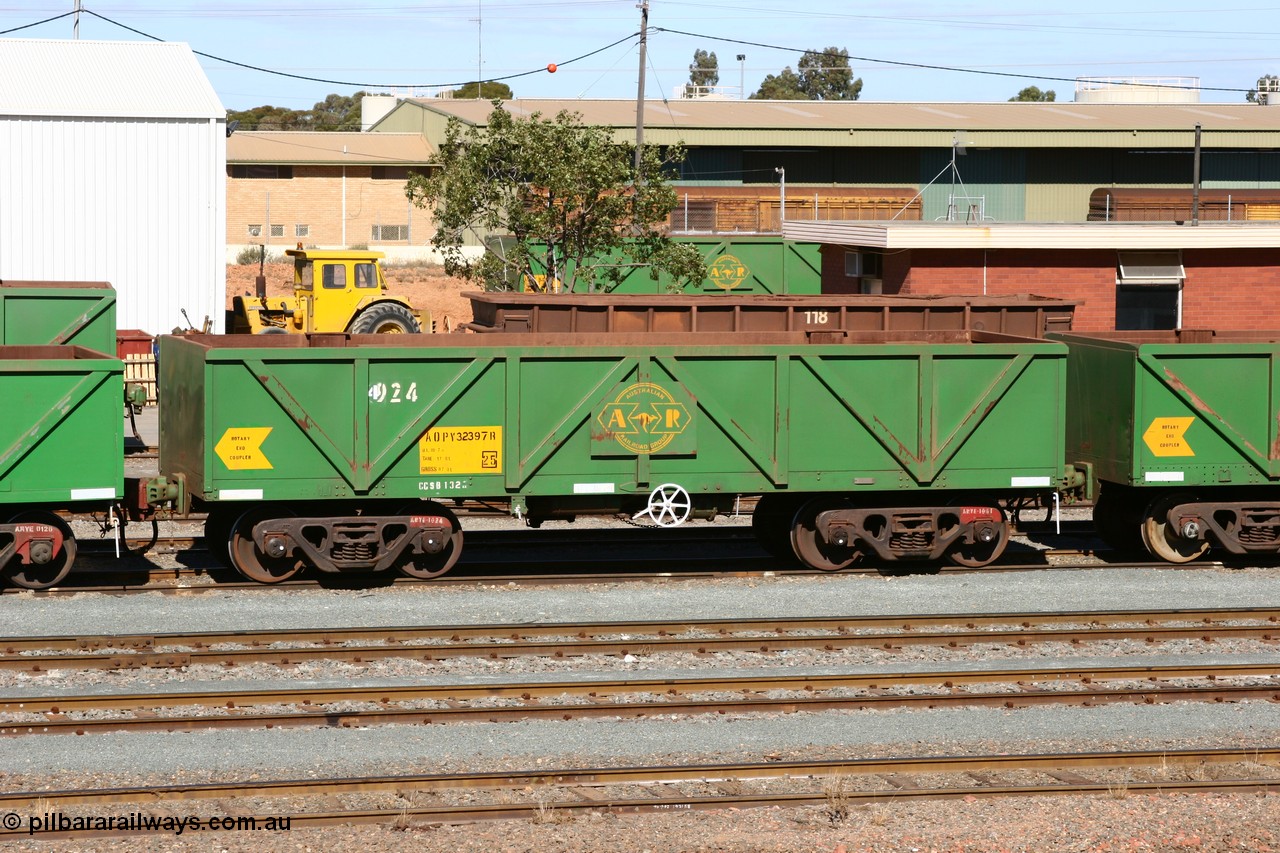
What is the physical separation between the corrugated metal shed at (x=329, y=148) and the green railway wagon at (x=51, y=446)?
177 ft

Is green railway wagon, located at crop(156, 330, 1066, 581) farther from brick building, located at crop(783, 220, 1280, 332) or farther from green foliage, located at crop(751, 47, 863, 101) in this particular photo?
green foliage, located at crop(751, 47, 863, 101)

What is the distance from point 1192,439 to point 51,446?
12312mm

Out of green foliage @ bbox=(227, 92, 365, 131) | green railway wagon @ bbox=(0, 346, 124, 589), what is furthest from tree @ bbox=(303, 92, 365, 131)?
green railway wagon @ bbox=(0, 346, 124, 589)

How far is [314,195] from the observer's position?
2729 inches

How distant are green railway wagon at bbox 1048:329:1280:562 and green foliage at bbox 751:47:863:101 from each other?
144 metres

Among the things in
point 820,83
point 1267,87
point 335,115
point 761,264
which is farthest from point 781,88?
point 761,264

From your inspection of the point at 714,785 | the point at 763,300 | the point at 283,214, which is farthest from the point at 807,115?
the point at 714,785

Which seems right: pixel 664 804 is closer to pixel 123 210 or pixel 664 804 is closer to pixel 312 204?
pixel 123 210

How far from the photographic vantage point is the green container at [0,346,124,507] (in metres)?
14.4

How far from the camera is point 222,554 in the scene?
52.2ft

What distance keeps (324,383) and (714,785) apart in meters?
7.11

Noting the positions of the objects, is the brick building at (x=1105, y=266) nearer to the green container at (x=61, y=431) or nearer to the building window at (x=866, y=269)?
the building window at (x=866, y=269)

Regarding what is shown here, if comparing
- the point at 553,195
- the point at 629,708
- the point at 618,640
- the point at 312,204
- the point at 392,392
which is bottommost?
the point at 629,708

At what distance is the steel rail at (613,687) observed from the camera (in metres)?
11.3
